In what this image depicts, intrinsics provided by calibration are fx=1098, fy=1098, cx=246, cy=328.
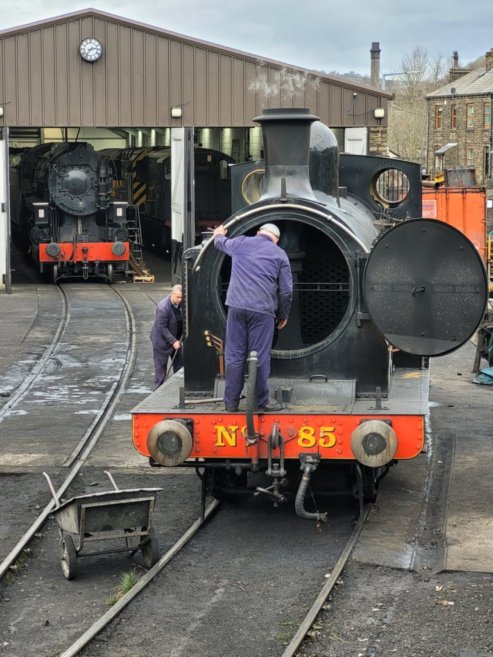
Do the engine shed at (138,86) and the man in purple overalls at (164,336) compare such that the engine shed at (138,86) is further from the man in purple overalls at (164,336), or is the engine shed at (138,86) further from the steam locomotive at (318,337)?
the steam locomotive at (318,337)

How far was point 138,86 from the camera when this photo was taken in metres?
23.7

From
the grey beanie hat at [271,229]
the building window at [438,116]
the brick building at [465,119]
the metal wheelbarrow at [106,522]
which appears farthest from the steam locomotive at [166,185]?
the building window at [438,116]

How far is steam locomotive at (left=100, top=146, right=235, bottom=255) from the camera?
30.0 m

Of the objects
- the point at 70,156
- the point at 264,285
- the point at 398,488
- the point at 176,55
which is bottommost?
the point at 398,488

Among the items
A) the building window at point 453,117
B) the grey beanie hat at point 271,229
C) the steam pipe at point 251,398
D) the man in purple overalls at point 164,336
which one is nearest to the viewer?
the steam pipe at point 251,398

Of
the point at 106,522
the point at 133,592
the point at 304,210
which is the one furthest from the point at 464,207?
the point at 133,592

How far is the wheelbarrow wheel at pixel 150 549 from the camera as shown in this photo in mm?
6930

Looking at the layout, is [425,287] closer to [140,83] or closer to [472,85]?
[140,83]

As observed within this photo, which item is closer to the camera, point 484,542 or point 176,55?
point 484,542

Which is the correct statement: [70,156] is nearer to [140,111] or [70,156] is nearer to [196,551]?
[140,111]

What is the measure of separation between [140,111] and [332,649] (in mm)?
19465

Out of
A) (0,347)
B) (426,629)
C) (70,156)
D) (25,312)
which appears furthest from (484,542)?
(70,156)

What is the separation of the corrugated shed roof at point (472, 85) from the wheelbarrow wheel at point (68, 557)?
182 feet

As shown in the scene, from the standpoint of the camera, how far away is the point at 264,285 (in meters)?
7.41
